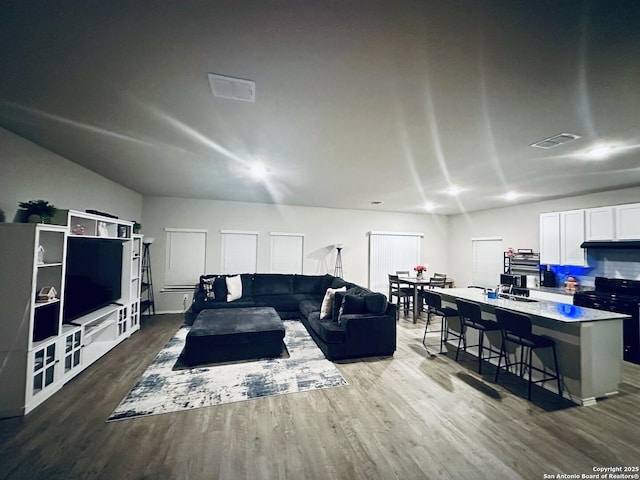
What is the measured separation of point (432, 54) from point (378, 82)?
0.39 metres

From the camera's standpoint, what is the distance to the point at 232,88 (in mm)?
1945

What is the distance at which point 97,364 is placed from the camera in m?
3.56

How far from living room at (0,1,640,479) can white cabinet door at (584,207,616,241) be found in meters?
0.47

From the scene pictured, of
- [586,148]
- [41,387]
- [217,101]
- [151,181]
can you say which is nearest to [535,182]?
[586,148]

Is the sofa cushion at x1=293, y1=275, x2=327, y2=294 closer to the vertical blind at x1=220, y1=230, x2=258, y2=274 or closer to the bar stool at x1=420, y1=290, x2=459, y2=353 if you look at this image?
the vertical blind at x1=220, y1=230, x2=258, y2=274

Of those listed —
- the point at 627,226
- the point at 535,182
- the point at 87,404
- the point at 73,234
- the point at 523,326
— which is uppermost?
the point at 535,182

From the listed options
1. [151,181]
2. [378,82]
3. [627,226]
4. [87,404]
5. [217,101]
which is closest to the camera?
[378,82]

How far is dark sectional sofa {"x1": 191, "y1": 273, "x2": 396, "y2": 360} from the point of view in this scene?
3.88m

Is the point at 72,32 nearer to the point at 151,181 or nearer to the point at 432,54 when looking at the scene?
the point at 432,54

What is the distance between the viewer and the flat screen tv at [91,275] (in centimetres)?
334

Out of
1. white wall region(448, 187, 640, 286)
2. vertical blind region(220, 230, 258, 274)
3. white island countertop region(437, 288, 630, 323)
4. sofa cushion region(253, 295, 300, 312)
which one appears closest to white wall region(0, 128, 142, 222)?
vertical blind region(220, 230, 258, 274)

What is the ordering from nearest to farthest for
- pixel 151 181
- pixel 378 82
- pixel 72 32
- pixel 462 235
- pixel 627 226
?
pixel 72 32, pixel 378 82, pixel 627 226, pixel 151 181, pixel 462 235

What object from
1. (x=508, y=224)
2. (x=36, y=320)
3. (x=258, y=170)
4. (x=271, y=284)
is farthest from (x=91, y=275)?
(x=508, y=224)

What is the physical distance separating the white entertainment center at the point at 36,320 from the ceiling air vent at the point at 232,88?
2.29 m
